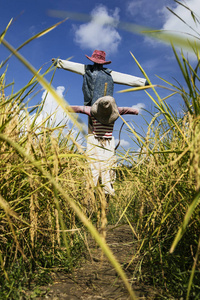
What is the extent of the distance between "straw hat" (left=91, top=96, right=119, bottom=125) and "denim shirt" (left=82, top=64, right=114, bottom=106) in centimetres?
26

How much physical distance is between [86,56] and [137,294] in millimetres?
2962

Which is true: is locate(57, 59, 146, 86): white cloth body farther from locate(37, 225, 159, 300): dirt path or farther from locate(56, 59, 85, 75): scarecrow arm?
locate(37, 225, 159, 300): dirt path

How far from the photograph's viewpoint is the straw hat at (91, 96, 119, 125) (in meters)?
2.88

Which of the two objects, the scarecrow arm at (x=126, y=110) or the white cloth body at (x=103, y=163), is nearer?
the white cloth body at (x=103, y=163)

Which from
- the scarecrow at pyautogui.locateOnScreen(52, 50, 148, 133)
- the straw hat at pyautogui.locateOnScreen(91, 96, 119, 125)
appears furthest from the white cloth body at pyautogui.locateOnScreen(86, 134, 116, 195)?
the scarecrow at pyautogui.locateOnScreen(52, 50, 148, 133)

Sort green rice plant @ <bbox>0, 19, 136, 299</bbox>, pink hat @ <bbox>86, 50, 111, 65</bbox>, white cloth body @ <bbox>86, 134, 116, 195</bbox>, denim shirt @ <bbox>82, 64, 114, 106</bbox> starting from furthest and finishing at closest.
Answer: pink hat @ <bbox>86, 50, 111, 65</bbox> < denim shirt @ <bbox>82, 64, 114, 106</bbox> < white cloth body @ <bbox>86, 134, 116, 195</bbox> < green rice plant @ <bbox>0, 19, 136, 299</bbox>

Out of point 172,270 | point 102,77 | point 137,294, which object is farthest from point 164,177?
point 102,77

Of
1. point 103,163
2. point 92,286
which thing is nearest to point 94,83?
point 103,163

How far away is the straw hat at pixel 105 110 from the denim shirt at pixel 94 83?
0.26m

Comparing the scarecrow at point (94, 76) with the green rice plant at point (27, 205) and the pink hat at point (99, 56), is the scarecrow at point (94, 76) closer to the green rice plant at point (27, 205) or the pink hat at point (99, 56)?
the pink hat at point (99, 56)

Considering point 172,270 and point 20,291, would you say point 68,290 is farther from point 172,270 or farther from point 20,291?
point 172,270

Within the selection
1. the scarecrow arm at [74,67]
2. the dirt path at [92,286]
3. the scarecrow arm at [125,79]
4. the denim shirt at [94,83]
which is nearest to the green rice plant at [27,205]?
the dirt path at [92,286]

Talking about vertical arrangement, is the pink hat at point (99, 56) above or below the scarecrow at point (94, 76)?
above

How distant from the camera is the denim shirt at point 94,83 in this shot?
129 inches
